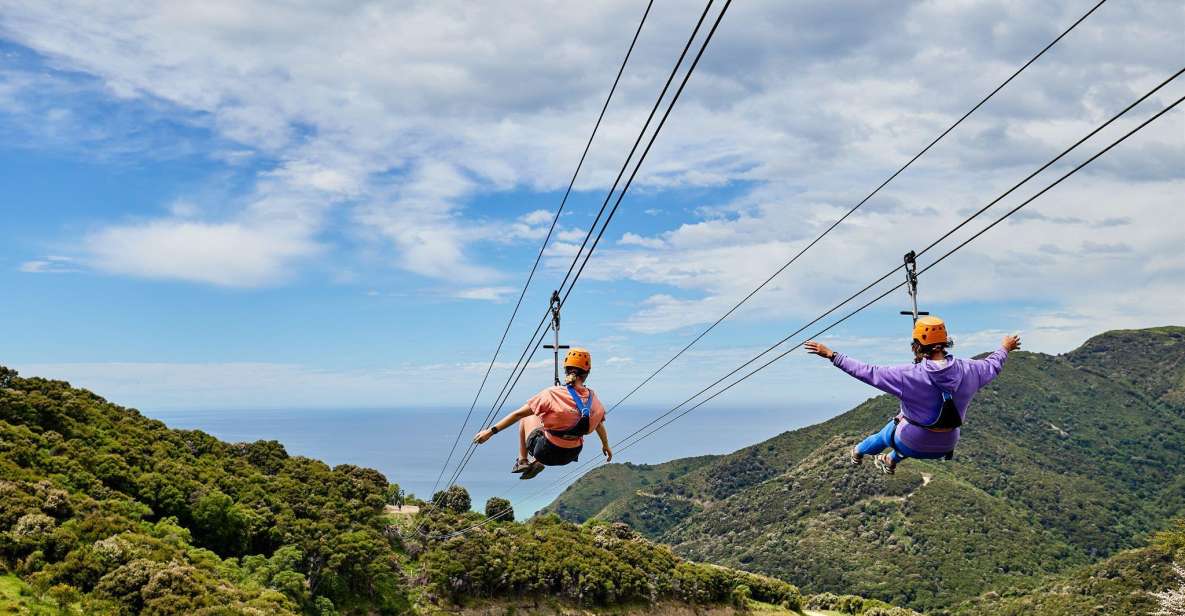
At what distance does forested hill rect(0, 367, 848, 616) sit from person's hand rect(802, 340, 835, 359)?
31149 millimetres

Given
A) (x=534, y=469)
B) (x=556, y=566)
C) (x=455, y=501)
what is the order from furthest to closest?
(x=455, y=501)
(x=556, y=566)
(x=534, y=469)

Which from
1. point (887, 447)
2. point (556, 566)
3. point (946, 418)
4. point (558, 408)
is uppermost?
point (558, 408)

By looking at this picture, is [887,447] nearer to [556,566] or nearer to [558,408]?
[558,408]

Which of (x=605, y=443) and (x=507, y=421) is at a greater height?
(x=507, y=421)

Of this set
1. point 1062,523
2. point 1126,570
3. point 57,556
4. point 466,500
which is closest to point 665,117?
point 57,556

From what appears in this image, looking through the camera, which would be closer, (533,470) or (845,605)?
(533,470)

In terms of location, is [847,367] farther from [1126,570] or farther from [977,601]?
[977,601]

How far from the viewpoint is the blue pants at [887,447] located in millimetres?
9391

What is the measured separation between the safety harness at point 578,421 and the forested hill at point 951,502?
373 feet

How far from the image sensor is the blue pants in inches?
370

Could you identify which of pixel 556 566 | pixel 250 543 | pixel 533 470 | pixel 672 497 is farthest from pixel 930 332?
pixel 672 497

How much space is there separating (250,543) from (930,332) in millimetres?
48324

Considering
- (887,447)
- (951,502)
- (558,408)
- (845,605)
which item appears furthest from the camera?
(951,502)

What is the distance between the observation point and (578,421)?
11266 mm
